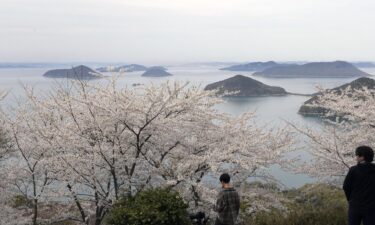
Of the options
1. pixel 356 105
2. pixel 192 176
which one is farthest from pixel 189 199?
pixel 356 105

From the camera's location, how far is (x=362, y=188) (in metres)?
5.31

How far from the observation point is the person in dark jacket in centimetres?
525

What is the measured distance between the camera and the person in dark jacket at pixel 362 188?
525 centimetres

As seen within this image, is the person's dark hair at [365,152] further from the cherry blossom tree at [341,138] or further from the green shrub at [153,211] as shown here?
the cherry blossom tree at [341,138]

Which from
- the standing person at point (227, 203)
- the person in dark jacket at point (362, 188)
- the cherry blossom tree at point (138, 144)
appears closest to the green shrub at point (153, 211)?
the standing person at point (227, 203)

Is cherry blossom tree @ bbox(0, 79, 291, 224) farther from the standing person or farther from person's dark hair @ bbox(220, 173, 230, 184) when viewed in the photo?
person's dark hair @ bbox(220, 173, 230, 184)

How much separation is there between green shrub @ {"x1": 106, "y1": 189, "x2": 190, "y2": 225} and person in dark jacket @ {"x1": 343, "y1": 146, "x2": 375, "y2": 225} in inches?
115

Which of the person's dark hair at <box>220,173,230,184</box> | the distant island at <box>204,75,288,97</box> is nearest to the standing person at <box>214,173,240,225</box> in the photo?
the person's dark hair at <box>220,173,230,184</box>

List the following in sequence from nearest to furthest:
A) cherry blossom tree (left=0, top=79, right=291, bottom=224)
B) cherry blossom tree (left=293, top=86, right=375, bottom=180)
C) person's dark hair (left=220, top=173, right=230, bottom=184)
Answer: person's dark hair (left=220, top=173, right=230, bottom=184), cherry blossom tree (left=0, top=79, right=291, bottom=224), cherry blossom tree (left=293, top=86, right=375, bottom=180)

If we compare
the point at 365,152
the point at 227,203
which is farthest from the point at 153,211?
the point at 365,152

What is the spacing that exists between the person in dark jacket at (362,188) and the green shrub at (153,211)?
2.92 m

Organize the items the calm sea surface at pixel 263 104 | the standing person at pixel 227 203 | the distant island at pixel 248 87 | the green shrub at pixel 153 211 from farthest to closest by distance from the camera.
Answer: the distant island at pixel 248 87
the calm sea surface at pixel 263 104
the green shrub at pixel 153 211
the standing person at pixel 227 203

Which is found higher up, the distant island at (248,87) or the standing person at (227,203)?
the standing person at (227,203)

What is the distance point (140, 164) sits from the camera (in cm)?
980
